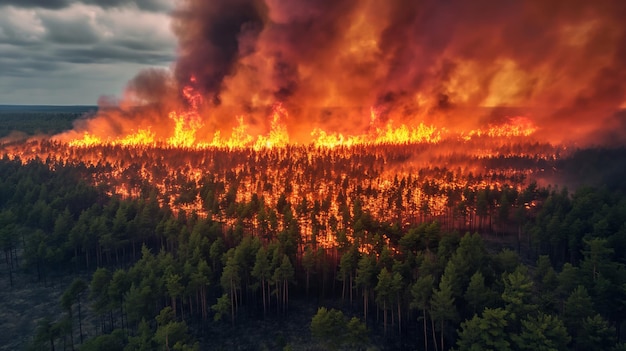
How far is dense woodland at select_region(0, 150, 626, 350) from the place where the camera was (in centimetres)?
4656

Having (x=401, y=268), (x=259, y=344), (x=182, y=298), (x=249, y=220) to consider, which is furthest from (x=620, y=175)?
(x=182, y=298)

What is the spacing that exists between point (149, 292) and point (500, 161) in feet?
537

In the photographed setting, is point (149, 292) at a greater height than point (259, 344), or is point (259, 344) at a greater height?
point (149, 292)

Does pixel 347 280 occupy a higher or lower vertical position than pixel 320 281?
higher

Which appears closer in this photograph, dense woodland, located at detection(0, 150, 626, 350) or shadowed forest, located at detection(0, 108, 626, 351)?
dense woodland, located at detection(0, 150, 626, 350)

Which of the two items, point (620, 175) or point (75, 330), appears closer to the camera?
point (75, 330)

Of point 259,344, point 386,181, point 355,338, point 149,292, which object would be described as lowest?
point 259,344

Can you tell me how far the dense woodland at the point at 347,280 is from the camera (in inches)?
1833

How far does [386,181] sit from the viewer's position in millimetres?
142625

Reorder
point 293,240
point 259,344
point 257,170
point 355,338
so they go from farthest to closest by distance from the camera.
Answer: point 257,170 → point 293,240 → point 259,344 → point 355,338

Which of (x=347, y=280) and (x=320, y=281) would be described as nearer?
(x=347, y=280)

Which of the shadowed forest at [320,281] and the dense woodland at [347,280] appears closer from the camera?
the dense woodland at [347,280]

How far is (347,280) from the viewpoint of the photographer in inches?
2788

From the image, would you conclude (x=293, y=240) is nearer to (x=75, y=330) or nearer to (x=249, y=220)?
(x=249, y=220)
